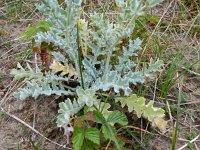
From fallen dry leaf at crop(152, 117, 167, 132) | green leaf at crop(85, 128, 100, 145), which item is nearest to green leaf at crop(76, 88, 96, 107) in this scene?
green leaf at crop(85, 128, 100, 145)

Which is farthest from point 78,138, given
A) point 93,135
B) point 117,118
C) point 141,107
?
point 141,107

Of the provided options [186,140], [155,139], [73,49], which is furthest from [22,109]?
[186,140]

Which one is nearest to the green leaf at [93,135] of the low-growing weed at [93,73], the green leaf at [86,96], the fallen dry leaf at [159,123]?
the low-growing weed at [93,73]

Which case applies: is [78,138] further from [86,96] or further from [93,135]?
[86,96]

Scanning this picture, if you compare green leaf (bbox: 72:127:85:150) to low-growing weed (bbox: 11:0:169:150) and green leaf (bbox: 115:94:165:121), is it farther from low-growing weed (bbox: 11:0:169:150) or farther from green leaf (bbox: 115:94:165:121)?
green leaf (bbox: 115:94:165:121)

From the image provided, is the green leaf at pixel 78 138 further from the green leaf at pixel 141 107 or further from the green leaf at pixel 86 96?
the green leaf at pixel 141 107
